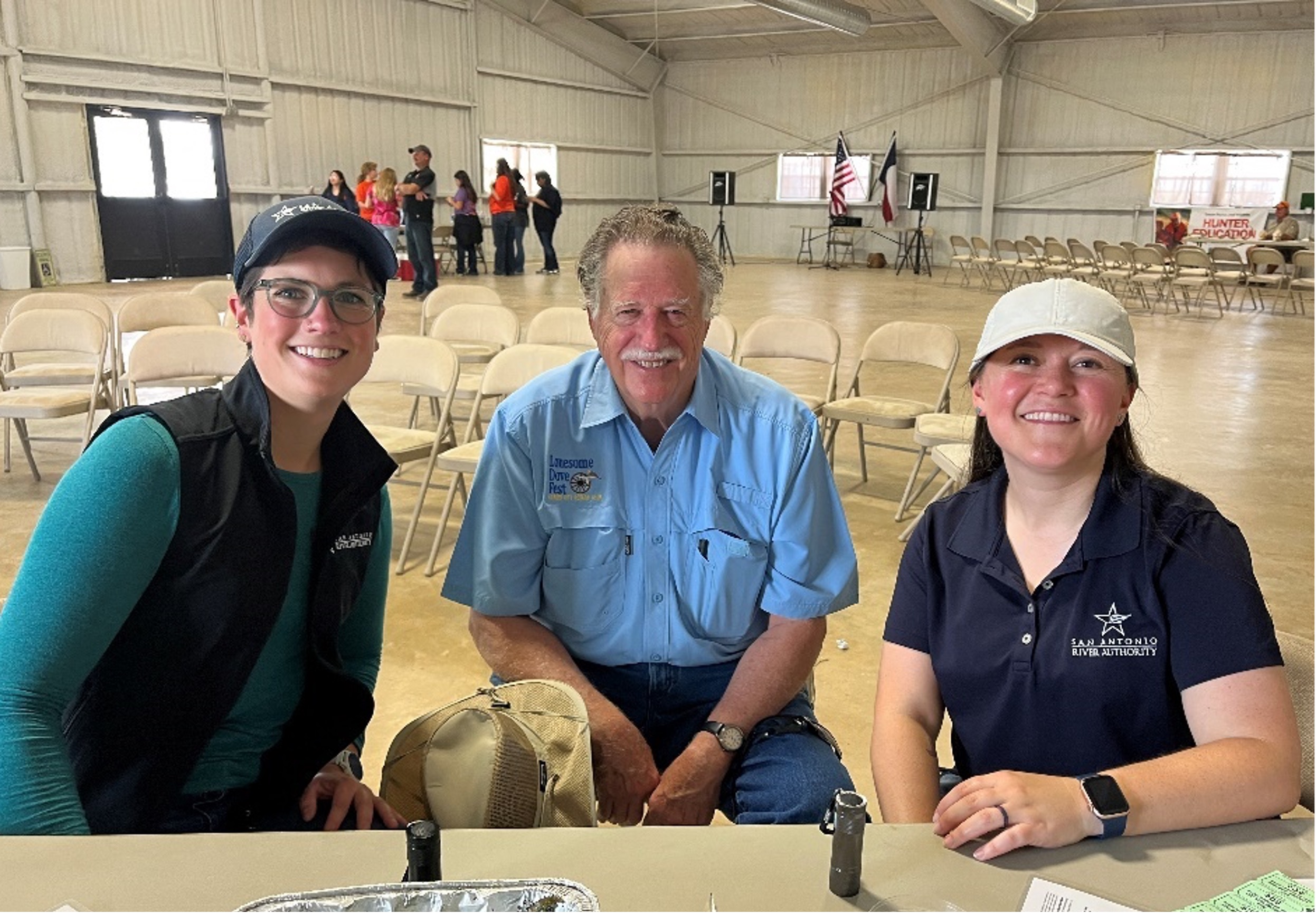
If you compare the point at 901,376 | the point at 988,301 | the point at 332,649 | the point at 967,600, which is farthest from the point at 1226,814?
the point at 988,301

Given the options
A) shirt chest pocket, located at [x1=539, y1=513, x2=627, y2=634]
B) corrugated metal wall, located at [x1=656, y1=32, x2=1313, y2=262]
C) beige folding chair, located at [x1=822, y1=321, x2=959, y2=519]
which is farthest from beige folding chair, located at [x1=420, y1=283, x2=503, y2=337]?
corrugated metal wall, located at [x1=656, y1=32, x2=1313, y2=262]

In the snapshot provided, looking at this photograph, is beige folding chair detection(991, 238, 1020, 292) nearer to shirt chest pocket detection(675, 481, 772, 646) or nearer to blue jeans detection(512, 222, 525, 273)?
blue jeans detection(512, 222, 525, 273)

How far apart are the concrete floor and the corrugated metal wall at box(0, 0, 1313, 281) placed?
10.4 ft

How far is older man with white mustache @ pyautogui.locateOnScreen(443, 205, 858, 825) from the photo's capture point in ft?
6.36

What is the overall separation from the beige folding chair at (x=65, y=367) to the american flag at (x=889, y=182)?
55.4 feet

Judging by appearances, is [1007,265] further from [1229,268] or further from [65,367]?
[65,367]

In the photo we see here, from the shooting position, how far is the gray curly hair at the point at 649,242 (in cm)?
192

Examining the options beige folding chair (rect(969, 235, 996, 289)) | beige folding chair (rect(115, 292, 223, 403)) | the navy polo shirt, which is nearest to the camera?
the navy polo shirt

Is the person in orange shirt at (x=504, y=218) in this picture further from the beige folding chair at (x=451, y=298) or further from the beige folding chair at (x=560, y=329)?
the beige folding chair at (x=560, y=329)

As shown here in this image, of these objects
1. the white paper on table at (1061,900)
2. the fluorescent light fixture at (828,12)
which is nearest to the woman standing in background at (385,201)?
the fluorescent light fixture at (828,12)

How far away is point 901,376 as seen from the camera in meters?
8.30

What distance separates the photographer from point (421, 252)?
12812 millimetres

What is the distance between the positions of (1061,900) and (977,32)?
19018 mm

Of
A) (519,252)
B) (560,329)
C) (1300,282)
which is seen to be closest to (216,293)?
(560,329)
